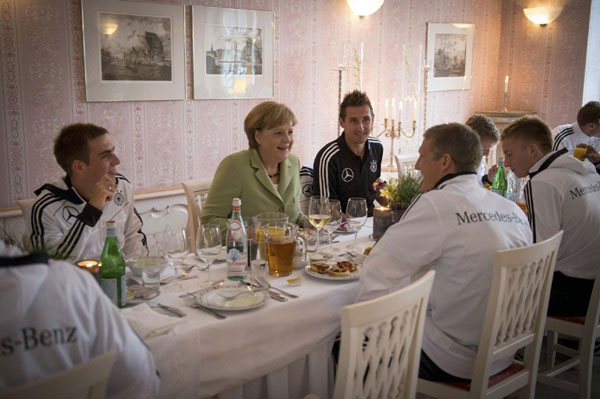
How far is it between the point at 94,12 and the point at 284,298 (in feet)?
8.78

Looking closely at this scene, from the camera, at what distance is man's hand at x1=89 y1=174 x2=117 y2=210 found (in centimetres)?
231

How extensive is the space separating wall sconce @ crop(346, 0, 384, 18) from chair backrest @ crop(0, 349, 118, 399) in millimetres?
4630

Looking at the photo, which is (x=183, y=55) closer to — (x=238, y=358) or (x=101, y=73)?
(x=101, y=73)

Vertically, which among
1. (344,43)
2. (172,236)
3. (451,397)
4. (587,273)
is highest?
Answer: (344,43)

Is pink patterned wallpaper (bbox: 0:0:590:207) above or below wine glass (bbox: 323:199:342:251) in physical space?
above

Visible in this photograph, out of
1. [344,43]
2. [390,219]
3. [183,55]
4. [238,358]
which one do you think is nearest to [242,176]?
[390,219]

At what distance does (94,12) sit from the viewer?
3.64 meters

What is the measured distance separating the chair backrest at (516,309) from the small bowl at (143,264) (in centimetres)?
115

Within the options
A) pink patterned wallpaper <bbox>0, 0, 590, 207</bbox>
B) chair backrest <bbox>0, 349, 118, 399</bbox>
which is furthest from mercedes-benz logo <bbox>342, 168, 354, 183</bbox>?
chair backrest <bbox>0, 349, 118, 399</bbox>

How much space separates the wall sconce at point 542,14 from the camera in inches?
249

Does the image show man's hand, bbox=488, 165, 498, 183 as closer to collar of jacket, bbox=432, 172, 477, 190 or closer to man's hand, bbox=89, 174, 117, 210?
collar of jacket, bbox=432, 172, 477, 190

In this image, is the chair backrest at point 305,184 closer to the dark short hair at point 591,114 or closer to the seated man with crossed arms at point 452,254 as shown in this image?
the seated man with crossed arms at point 452,254

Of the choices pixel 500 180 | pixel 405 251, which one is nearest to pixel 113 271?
pixel 405 251

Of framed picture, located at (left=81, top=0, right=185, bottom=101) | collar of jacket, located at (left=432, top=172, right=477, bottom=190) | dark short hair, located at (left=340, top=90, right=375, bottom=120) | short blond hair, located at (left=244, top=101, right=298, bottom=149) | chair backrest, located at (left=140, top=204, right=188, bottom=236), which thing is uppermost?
framed picture, located at (left=81, top=0, right=185, bottom=101)
